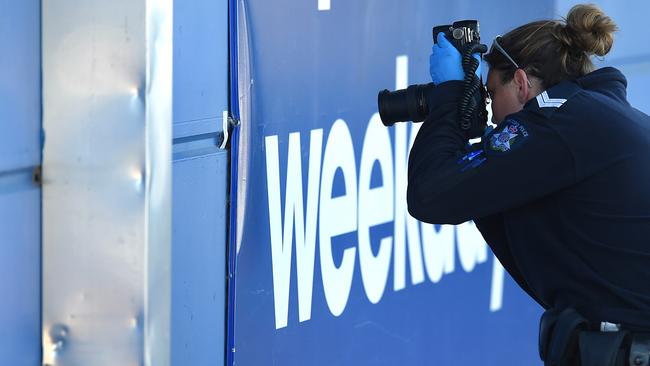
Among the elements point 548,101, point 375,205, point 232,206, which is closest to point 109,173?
point 232,206

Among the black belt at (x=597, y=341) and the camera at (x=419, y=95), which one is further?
the camera at (x=419, y=95)

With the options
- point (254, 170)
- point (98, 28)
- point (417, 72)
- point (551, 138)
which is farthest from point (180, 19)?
point (417, 72)

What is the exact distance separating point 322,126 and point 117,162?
1.27 metres

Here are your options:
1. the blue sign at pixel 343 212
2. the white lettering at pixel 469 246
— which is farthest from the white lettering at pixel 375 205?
the white lettering at pixel 469 246

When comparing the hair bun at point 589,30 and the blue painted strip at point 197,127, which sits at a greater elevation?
the hair bun at point 589,30

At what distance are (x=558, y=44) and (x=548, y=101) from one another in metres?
0.17

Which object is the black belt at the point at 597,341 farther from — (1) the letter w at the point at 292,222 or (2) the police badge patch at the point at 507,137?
(1) the letter w at the point at 292,222

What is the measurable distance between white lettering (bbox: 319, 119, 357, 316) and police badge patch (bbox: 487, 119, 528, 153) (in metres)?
0.81

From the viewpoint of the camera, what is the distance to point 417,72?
3.49 m

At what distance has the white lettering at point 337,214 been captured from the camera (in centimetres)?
304

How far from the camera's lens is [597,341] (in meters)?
Result: 2.32

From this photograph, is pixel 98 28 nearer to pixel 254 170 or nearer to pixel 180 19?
pixel 180 19

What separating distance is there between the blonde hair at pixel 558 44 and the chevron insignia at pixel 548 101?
0.10 m

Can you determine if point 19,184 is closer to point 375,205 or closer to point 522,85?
point 522,85
